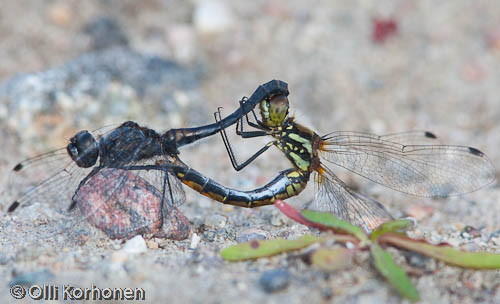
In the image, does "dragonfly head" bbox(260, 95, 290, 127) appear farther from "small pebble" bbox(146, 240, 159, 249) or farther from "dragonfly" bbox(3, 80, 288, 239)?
"small pebble" bbox(146, 240, 159, 249)

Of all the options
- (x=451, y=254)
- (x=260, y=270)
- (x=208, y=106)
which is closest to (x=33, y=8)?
(x=208, y=106)

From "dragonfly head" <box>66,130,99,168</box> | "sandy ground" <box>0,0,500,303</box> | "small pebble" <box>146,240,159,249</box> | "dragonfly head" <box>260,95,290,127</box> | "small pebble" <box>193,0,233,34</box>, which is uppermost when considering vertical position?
"small pebble" <box>193,0,233,34</box>

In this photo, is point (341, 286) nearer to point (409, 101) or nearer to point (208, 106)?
point (208, 106)

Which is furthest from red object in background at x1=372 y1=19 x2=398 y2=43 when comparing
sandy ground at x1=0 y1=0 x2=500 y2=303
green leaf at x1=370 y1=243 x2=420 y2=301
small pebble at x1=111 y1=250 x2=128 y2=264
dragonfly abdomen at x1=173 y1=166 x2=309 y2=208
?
small pebble at x1=111 y1=250 x2=128 y2=264

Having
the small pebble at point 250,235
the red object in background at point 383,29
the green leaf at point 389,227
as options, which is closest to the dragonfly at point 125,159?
the small pebble at point 250,235

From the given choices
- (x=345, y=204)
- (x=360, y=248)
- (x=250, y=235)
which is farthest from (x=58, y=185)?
(x=360, y=248)

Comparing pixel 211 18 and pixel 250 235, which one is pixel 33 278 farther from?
pixel 211 18
